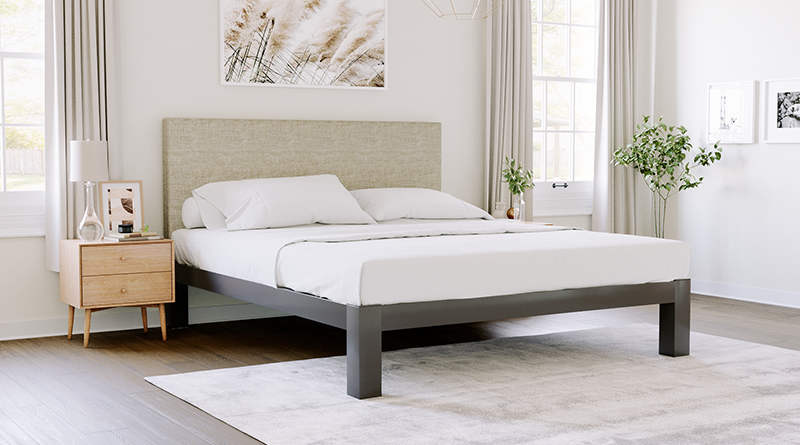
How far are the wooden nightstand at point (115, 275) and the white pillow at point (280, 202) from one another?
1.36ft

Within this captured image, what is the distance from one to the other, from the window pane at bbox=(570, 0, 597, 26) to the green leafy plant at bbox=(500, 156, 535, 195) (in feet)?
4.57

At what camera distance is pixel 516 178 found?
19.5 feet

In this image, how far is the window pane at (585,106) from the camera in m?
6.84

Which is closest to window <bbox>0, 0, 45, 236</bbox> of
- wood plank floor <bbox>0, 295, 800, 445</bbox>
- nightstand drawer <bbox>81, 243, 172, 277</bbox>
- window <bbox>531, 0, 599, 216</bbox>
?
nightstand drawer <bbox>81, 243, 172, 277</bbox>

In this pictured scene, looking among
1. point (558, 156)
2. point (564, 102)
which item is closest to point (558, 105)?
point (564, 102)

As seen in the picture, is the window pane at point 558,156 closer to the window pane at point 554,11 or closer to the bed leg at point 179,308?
the window pane at point 554,11

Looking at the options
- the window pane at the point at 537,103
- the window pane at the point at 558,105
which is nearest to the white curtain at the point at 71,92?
the window pane at the point at 537,103

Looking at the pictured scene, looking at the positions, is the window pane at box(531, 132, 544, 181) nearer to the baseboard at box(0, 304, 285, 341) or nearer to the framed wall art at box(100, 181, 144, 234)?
the baseboard at box(0, 304, 285, 341)

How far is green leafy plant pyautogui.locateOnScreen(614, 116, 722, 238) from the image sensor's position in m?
6.36

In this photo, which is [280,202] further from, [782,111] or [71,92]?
[782,111]

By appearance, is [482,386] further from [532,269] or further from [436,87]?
[436,87]

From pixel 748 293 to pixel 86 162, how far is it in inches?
180

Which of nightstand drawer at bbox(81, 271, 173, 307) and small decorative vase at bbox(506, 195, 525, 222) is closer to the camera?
nightstand drawer at bbox(81, 271, 173, 307)

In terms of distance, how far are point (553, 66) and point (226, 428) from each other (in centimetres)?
451
